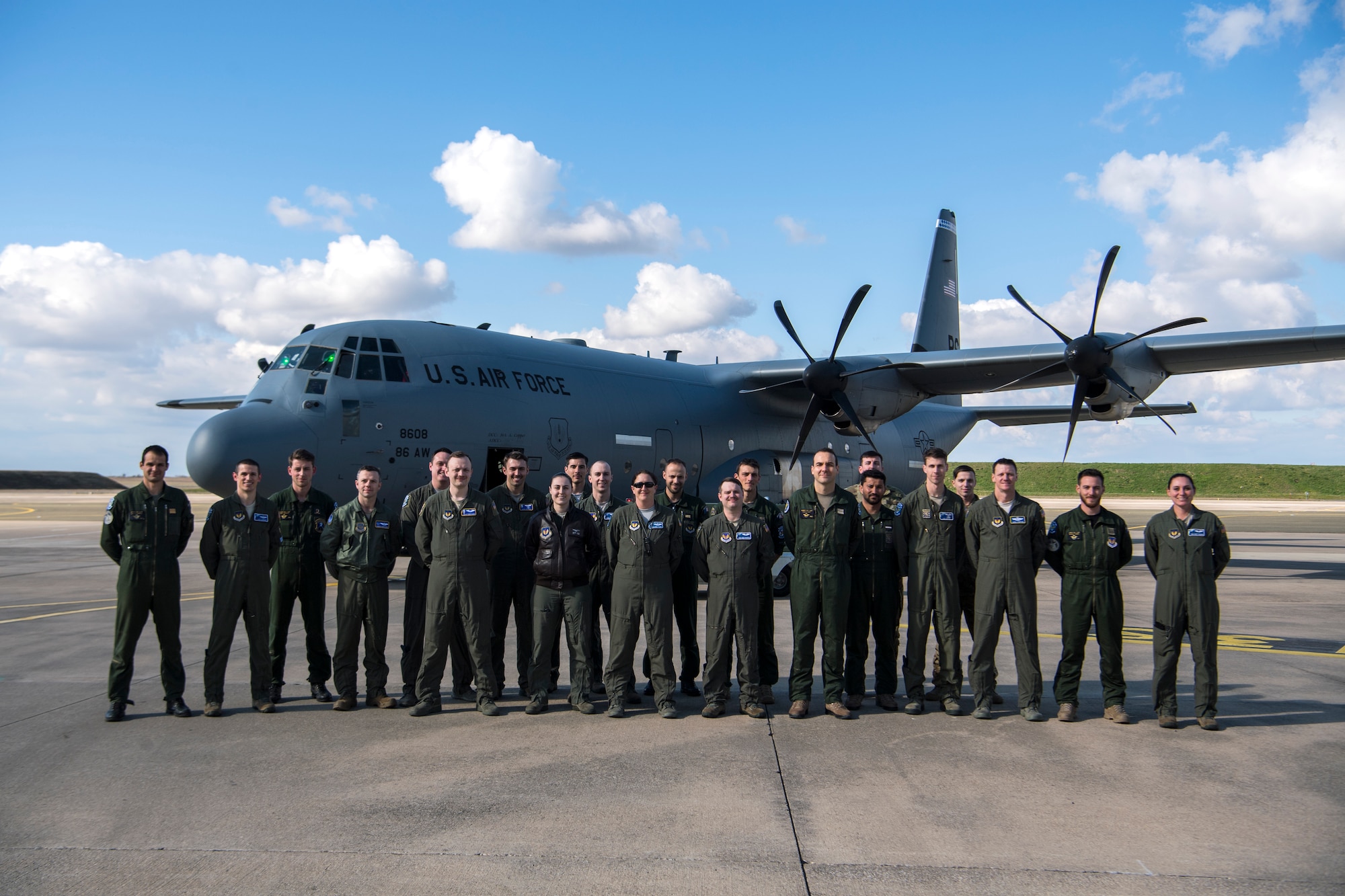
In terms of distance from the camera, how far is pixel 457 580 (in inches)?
272

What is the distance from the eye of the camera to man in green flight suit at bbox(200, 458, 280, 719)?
6.79 meters

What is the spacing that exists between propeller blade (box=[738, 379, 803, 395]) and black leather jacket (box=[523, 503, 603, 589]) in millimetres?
10800

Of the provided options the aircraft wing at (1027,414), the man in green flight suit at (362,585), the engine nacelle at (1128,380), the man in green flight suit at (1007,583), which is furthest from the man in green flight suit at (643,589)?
the aircraft wing at (1027,414)

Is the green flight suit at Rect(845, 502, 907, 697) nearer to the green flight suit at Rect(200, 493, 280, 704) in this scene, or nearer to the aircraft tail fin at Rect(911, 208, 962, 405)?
the green flight suit at Rect(200, 493, 280, 704)

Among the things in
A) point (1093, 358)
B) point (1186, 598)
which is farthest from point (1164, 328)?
point (1186, 598)

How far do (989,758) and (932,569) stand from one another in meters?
1.68

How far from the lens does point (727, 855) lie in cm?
416

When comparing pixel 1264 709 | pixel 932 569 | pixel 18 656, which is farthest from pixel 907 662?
pixel 18 656

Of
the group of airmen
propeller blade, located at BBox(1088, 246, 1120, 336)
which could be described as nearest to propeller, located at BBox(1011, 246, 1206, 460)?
propeller blade, located at BBox(1088, 246, 1120, 336)

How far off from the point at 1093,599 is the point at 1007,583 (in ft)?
2.02

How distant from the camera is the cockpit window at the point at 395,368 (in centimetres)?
1265

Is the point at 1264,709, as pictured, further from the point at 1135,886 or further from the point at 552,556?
the point at 552,556

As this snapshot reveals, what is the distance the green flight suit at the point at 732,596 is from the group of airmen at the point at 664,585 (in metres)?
0.02

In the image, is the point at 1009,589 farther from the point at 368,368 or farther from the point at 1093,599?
the point at 368,368
